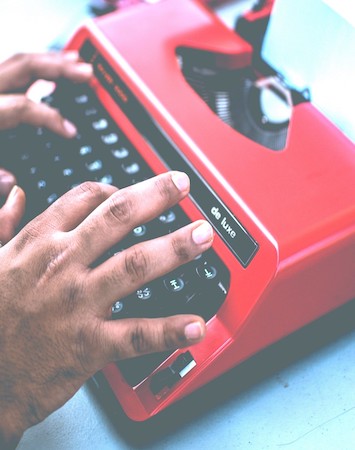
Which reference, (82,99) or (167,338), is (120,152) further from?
(167,338)

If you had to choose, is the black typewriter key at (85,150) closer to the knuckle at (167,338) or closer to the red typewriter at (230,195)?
the red typewriter at (230,195)

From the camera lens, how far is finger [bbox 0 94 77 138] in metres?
0.81

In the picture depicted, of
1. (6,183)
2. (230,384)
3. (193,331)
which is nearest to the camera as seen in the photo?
(193,331)

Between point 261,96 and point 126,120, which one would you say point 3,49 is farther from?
point 261,96

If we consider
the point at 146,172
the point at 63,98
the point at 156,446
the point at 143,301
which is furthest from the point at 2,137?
the point at 156,446

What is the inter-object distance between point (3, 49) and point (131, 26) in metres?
0.37

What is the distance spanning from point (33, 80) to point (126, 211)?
0.41 meters

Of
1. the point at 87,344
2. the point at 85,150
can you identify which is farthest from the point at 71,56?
the point at 87,344

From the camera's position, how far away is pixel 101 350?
57 centimetres

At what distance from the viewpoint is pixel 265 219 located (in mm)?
590

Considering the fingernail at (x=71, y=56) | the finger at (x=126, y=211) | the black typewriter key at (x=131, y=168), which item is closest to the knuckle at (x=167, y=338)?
the finger at (x=126, y=211)

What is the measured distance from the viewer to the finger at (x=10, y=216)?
70 cm

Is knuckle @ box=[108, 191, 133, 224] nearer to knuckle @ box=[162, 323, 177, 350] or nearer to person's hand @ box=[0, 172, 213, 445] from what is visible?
person's hand @ box=[0, 172, 213, 445]

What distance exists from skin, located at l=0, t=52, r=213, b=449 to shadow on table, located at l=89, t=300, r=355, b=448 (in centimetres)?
10
